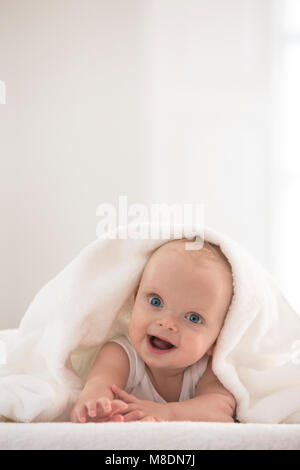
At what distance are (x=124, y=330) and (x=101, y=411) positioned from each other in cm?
29

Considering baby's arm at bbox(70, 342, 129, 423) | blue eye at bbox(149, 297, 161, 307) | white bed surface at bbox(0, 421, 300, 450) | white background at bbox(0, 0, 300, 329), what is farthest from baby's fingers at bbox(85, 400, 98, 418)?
white background at bbox(0, 0, 300, 329)

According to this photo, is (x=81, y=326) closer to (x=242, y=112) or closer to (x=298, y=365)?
(x=298, y=365)

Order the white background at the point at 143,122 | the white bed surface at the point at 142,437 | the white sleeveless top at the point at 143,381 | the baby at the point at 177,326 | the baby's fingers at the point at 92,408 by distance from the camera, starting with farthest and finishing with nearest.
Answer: the white background at the point at 143,122
the white sleeveless top at the point at 143,381
the baby at the point at 177,326
the baby's fingers at the point at 92,408
the white bed surface at the point at 142,437

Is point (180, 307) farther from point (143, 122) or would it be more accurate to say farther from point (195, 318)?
point (143, 122)

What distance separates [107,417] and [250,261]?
0.37 meters

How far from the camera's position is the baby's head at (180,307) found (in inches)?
36.2

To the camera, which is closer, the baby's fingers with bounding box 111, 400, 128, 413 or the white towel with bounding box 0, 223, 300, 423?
the baby's fingers with bounding box 111, 400, 128, 413

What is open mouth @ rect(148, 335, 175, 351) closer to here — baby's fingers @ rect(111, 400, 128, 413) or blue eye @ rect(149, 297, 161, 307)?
blue eye @ rect(149, 297, 161, 307)

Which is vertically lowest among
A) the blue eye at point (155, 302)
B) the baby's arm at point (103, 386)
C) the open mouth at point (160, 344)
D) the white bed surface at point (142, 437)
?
the baby's arm at point (103, 386)

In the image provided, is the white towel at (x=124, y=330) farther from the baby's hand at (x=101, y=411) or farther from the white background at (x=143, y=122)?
the white background at (x=143, y=122)

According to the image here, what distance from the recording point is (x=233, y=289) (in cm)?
98

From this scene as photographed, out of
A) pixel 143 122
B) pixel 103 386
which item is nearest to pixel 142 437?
pixel 103 386

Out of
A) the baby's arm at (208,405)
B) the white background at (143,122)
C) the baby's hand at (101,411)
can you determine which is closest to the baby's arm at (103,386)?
the baby's hand at (101,411)

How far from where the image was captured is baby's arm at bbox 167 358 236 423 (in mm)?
870
